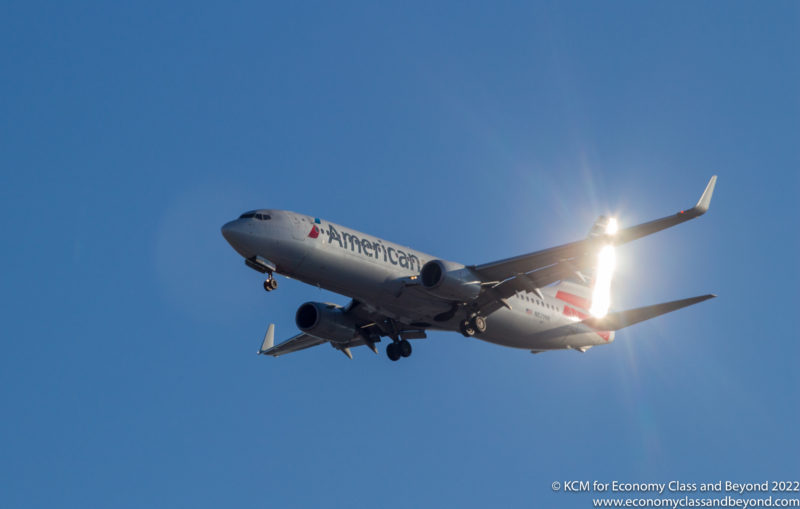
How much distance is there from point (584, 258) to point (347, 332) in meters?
13.0

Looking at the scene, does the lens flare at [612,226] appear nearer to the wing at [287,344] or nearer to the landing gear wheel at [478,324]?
the landing gear wheel at [478,324]

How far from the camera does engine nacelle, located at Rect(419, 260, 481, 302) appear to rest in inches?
1553

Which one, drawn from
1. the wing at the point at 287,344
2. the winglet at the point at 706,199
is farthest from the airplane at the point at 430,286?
the wing at the point at 287,344

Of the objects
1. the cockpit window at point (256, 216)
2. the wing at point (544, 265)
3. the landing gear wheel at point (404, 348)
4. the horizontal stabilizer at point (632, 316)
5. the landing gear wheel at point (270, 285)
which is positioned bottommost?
the landing gear wheel at point (270, 285)

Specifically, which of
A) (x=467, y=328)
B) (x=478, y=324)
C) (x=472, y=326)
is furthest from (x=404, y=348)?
(x=478, y=324)

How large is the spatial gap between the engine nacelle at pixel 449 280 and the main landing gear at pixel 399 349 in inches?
229

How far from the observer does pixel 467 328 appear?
41.9m

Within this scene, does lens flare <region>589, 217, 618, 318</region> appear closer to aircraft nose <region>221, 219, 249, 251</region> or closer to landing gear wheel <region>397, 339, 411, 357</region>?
landing gear wheel <region>397, 339, 411, 357</region>

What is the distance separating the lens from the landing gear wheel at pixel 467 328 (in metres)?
42.0

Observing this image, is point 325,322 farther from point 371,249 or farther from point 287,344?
point 371,249

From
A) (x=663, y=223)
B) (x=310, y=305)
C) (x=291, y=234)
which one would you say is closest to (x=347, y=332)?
(x=310, y=305)

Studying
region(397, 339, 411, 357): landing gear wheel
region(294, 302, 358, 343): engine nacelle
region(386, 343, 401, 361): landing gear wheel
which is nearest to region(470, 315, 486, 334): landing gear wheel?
region(397, 339, 411, 357): landing gear wheel

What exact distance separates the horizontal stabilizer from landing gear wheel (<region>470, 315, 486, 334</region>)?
769cm

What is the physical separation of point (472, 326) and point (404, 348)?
4.71 m
